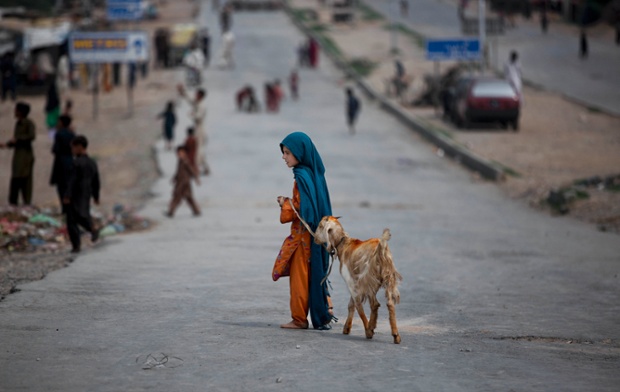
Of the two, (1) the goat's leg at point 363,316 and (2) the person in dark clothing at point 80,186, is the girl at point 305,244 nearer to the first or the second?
(1) the goat's leg at point 363,316

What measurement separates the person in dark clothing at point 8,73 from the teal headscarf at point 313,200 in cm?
2991

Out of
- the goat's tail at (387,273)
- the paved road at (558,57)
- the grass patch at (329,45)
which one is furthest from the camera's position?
the grass patch at (329,45)

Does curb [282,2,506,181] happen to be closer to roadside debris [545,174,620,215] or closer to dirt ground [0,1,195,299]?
roadside debris [545,174,620,215]

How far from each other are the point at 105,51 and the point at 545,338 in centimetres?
2669

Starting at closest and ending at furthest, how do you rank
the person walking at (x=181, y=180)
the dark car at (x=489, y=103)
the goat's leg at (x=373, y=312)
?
the goat's leg at (x=373, y=312) → the person walking at (x=181, y=180) → the dark car at (x=489, y=103)

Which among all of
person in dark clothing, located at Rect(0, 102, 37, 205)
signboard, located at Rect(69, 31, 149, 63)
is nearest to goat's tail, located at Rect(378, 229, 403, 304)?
person in dark clothing, located at Rect(0, 102, 37, 205)

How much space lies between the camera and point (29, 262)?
13.8m

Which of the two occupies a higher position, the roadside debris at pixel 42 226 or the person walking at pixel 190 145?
the person walking at pixel 190 145

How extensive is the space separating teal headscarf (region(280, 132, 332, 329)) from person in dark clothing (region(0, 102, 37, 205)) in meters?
8.08

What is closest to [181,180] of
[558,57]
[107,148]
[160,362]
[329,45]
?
[160,362]

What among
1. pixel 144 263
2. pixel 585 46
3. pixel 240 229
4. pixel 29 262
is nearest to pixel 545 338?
pixel 144 263

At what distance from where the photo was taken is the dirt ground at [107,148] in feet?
45.5

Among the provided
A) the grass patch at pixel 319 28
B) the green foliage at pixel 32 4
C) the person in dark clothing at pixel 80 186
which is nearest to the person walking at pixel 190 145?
the person in dark clothing at pixel 80 186

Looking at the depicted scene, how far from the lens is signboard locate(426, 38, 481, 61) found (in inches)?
1415
